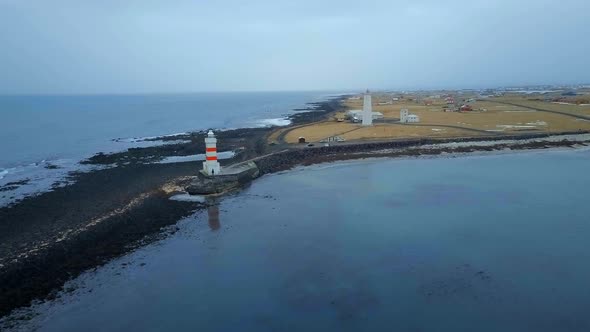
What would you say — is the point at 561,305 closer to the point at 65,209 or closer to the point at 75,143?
the point at 65,209

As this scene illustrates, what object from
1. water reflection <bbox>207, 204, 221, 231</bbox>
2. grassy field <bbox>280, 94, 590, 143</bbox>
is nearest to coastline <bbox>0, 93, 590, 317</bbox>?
water reflection <bbox>207, 204, 221, 231</bbox>

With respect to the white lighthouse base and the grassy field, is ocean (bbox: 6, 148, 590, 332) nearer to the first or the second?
the white lighthouse base

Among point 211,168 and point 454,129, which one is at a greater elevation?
point 454,129

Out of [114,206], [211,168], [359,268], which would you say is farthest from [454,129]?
[114,206]

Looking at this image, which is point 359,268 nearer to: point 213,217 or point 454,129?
point 213,217

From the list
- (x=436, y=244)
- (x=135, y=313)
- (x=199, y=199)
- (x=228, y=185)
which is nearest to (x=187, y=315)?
(x=135, y=313)
